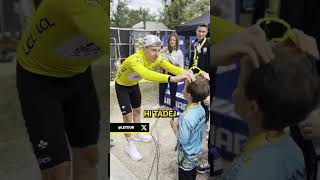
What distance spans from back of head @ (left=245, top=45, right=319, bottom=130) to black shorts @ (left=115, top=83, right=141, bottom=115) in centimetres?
41

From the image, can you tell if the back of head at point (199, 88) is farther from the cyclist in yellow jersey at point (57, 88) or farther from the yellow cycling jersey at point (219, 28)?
the cyclist in yellow jersey at point (57, 88)

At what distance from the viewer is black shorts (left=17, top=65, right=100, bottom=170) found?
130 cm

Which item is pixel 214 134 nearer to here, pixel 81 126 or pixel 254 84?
pixel 254 84

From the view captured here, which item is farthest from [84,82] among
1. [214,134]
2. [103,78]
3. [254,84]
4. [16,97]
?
[254,84]

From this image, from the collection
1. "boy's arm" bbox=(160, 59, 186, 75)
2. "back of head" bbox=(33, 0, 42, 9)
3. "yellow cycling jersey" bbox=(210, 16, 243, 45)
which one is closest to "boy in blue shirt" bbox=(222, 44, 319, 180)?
"yellow cycling jersey" bbox=(210, 16, 243, 45)

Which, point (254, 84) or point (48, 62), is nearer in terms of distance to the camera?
point (254, 84)

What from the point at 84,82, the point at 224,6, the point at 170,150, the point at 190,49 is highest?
the point at 224,6

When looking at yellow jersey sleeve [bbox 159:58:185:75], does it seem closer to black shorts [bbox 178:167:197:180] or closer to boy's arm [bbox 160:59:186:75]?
boy's arm [bbox 160:59:186:75]

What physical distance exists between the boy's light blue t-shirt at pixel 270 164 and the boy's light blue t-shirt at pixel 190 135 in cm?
28

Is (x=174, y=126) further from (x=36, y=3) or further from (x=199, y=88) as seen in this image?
(x=36, y=3)

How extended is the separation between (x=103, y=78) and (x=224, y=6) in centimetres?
46

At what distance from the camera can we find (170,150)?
1.38 m

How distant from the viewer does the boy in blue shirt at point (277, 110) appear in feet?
3.36

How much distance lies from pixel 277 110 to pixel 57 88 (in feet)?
2.36
